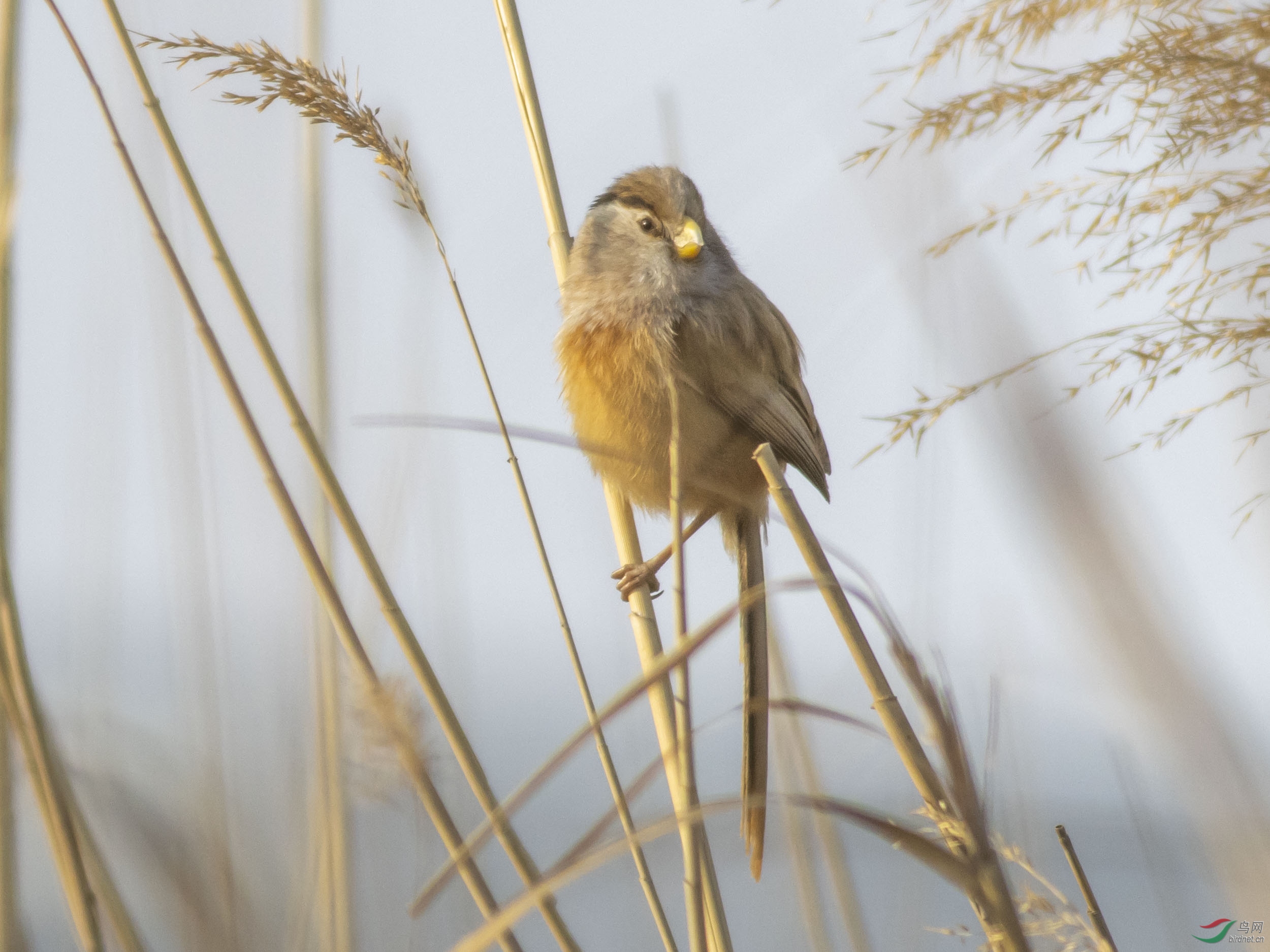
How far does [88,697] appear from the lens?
1378 millimetres

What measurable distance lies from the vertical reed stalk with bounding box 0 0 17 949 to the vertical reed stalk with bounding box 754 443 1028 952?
33.4 inches

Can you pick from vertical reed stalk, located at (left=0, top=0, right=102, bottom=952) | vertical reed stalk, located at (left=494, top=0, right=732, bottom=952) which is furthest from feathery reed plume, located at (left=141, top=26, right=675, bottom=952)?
vertical reed stalk, located at (left=0, top=0, right=102, bottom=952)

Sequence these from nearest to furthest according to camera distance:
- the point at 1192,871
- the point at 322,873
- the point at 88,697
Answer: the point at 322,873
the point at 88,697
the point at 1192,871

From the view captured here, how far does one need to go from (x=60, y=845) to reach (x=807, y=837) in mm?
1099

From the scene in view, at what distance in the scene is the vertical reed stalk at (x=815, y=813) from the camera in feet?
5.12

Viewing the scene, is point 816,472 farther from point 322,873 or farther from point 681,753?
point 322,873

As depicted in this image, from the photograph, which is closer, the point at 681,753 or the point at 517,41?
the point at 681,753

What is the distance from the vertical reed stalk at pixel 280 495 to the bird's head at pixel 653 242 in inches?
33.9

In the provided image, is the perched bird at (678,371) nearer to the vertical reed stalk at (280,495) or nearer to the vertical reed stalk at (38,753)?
the vertical reed stalk at (280,495)

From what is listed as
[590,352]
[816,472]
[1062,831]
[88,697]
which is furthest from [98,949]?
[816,472]

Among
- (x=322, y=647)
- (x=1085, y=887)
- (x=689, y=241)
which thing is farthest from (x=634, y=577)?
(x=1085, y=887)

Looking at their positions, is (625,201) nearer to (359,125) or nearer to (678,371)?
(678,371)

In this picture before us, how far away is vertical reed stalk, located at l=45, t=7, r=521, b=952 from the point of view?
1.06 metres

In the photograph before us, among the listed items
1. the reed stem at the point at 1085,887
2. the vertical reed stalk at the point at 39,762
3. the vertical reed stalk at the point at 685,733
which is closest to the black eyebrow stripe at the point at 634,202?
the vertical reed stalk at the point at 685,733
